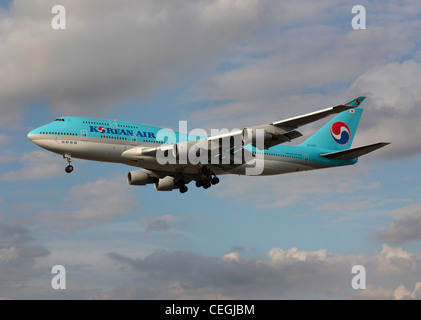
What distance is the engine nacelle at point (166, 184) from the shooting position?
60469 millimetres

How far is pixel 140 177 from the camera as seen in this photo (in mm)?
59656

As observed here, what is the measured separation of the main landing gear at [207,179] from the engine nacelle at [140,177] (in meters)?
5.44

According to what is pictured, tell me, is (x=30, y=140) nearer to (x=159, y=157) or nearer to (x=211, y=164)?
(x=159, y=157)

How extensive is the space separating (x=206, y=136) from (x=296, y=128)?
9.76 meters

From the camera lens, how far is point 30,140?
51688 millimetres

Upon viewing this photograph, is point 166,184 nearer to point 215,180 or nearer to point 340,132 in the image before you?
point 215,180

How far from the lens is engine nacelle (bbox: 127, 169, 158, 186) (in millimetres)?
59625

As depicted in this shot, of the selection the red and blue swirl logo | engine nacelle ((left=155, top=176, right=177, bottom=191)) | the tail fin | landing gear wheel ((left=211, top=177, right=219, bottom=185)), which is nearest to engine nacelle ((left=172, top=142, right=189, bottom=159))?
landing gear wheel ((left=211, top=177, right=219, bottom=185))

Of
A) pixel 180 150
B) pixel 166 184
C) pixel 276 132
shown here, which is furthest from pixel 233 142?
pixel 166 184

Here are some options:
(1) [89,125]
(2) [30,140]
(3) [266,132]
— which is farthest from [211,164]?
(2) [30,140]

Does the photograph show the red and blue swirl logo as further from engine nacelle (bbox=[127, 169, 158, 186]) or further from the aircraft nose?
the aircraft nose

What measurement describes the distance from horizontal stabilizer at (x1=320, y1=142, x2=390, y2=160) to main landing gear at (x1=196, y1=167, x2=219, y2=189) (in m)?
13.1

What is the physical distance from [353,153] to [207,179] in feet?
51.4
